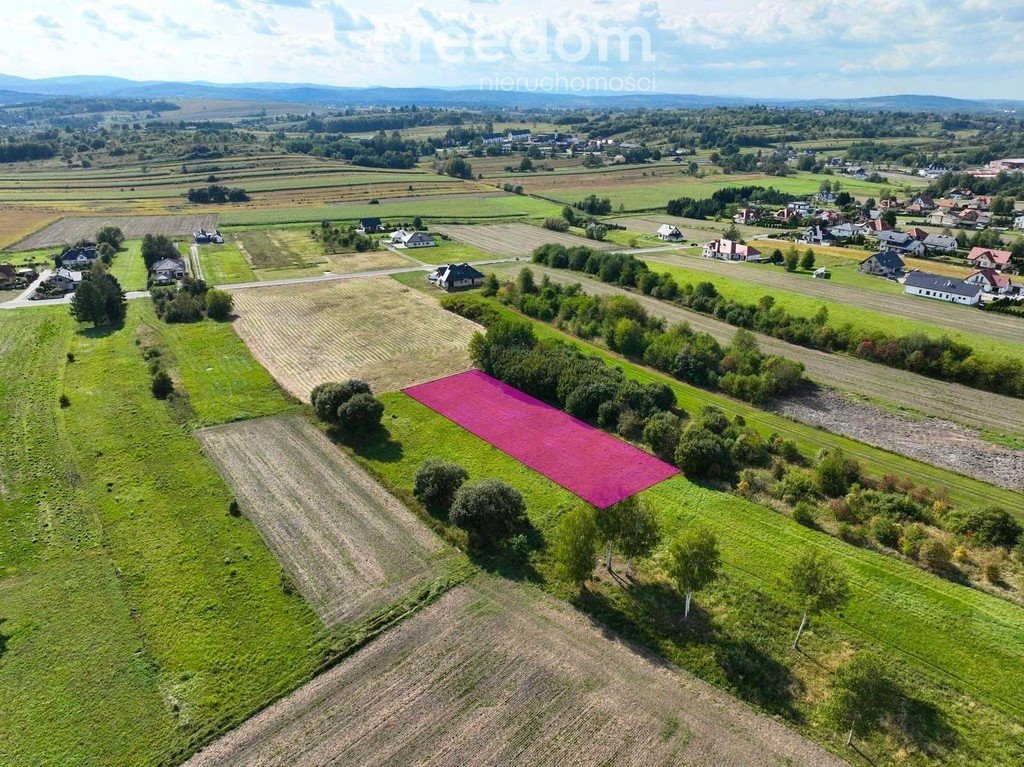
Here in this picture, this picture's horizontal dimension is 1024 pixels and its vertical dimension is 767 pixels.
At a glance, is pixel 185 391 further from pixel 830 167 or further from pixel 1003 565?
pixel 830 167

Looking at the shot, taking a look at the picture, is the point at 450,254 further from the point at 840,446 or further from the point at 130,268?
the point at 840,446

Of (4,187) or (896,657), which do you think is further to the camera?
(4,187)

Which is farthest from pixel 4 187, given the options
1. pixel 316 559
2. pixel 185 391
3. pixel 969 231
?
pixel 969 231

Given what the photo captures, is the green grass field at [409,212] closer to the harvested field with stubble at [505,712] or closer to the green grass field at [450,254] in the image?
the green grass field at [450,254]

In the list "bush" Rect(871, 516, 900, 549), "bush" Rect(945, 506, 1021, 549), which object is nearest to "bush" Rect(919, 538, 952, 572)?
"bush" Rect(871, 516, 900, 549)

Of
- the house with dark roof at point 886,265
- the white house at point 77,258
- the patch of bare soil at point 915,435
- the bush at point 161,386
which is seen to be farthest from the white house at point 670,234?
the white house at point 77,258

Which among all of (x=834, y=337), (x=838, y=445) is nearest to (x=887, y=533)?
(x=838, y=445)
